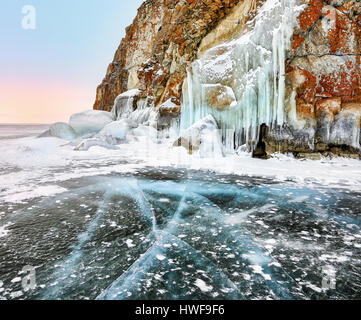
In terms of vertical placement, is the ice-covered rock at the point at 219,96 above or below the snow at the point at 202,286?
above

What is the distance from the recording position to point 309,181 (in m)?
5.64

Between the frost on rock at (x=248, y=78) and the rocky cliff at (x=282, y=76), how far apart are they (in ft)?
0.12

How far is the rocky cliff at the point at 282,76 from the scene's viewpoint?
8492mm

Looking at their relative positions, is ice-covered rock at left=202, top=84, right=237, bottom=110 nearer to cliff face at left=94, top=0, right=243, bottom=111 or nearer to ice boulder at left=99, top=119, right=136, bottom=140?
cliff face at left=94, top=0, right=243, bottom=111

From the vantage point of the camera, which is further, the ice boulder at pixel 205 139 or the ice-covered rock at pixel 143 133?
the ice-covered rock at pixel 143 133

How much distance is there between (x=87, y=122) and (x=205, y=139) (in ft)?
43.1

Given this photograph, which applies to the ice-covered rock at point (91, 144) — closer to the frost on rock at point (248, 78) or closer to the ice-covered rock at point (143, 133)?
the ice-covered rock at point (143, 133)

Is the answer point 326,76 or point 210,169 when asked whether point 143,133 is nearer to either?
point 210,169

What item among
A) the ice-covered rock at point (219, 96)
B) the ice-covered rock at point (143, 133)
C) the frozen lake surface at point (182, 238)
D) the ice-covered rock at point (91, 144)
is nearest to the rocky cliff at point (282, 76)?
the ice-covered rock at point (219, 96)

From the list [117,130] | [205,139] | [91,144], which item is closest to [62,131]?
[117,130]

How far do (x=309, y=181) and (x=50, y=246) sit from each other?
218 inches

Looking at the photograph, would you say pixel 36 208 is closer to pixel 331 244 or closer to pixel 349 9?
pixel 331 244
